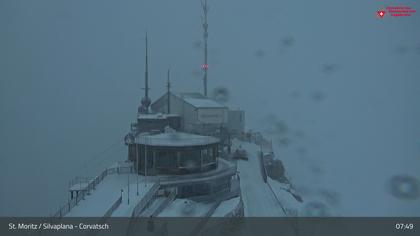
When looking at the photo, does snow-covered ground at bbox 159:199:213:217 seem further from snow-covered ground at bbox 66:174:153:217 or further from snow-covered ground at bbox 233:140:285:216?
snow-covered ground at bbox 233:140:285:216

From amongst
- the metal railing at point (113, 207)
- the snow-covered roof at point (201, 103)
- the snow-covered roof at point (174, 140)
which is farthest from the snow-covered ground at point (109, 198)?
the snow-covered roof at point (201, 103)

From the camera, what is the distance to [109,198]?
10531 mm

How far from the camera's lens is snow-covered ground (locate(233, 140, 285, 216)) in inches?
475

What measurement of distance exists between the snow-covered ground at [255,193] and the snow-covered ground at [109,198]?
3584 millimetres

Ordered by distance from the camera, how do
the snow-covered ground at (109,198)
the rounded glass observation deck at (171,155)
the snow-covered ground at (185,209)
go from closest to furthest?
1. the snow-covered ground at (109,198)
2. the snow-covered ground at (185,209)
3. the rounded glass observation deck at (171,155)

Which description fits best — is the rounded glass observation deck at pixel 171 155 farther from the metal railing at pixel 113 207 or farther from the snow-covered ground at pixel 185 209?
the metal railing at pixel 113 207

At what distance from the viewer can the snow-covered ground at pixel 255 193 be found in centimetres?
1207

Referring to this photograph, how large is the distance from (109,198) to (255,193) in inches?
234

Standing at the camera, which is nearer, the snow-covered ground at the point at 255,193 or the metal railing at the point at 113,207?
the metal railing at the point at 113,207

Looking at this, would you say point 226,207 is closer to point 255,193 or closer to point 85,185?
point 255,193
